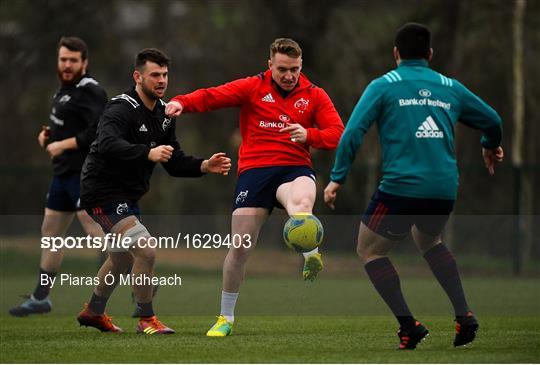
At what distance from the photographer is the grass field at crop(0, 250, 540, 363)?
7.76 m

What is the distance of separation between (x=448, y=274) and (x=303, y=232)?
3.87 ft

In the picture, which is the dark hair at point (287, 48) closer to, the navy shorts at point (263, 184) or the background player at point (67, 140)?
the navy shorts at point (263, 184)

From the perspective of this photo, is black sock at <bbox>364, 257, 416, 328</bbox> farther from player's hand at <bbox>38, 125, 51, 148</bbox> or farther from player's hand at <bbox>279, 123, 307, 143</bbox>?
player's hand at <bbox>38, 125, 51, 148</bbox>

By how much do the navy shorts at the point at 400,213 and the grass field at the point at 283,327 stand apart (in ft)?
2.71

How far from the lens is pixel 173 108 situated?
8.90 m

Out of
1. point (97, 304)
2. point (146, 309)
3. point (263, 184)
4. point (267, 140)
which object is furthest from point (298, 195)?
point (97, 304)

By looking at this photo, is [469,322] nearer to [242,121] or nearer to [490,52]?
[242,121]

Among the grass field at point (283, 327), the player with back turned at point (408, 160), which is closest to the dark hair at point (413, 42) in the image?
the player with back turned at point (408, 160)

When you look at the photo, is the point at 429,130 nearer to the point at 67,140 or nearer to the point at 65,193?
the point at 67,140

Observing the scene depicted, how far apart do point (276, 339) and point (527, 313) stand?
13.0 feet

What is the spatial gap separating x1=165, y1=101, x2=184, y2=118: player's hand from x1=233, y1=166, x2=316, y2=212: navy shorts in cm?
81

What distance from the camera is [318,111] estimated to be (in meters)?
9.55

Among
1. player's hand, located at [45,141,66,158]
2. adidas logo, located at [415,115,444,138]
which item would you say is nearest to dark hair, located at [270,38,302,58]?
adidas logo, located at [415,115,444,138]

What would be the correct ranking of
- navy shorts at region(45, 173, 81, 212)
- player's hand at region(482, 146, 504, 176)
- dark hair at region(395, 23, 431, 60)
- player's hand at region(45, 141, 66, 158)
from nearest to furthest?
dark hair at region(395, 23, 431, 60), player's hand at region(482, 146, 504, 176), player's hand at region(45, 141, 66, 158), navy shorts at region(45, 173, 81, 212)
